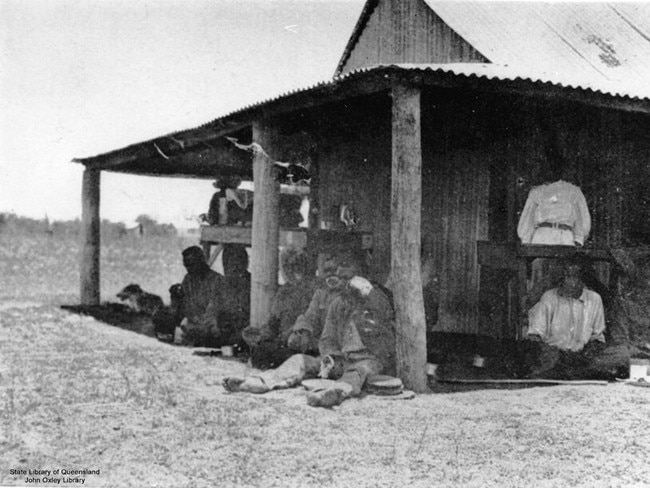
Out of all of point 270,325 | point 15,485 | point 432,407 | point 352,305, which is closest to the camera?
point 15,485

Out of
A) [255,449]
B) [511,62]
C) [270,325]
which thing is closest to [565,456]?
[255,449]

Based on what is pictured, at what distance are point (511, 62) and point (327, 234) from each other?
3.49 metres

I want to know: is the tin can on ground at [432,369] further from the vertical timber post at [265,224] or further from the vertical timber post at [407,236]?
the vertical timber post at [265,224]

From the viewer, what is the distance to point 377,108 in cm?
982

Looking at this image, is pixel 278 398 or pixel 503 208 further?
pixel 503 208

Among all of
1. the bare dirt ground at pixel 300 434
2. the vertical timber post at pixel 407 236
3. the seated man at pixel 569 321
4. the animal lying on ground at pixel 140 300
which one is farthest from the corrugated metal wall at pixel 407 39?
the bare dirt ground at pixel 300 434

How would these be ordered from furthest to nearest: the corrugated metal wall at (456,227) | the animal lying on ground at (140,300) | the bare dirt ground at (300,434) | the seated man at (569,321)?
the animal lying on ground at (140,300) → the corrugated metal wall at (456,227) → the seated man at (569,321) → the bare dirt ground at (300,434)

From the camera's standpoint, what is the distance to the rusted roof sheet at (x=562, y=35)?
431 inches

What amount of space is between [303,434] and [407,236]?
2.46 meters

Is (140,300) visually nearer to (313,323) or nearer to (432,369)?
(313,323)

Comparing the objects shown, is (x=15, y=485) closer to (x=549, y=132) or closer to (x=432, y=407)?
(x=432, y=407)

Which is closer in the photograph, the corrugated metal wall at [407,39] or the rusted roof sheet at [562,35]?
the rusted roof sheet at [562,35]

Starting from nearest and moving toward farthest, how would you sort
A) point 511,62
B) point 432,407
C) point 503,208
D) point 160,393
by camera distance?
point 432,407, point 160,393, point 503,208, point 511,62

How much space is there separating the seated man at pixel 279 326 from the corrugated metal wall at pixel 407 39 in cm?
440
